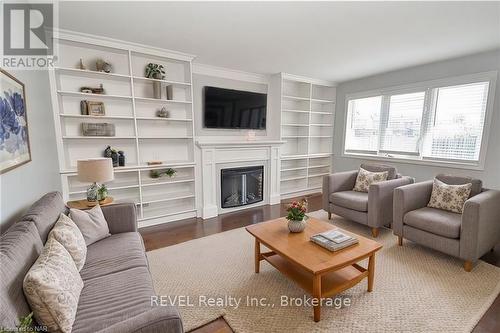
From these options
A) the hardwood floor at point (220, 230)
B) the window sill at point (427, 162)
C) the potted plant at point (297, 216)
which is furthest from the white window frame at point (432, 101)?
the potted plant at point (297, 216)

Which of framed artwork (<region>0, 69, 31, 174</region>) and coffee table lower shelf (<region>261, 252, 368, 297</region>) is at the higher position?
framed artwork (<region>0, 69, 31, 174</region>)

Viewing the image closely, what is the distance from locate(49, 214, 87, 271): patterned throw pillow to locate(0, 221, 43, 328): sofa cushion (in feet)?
0.35

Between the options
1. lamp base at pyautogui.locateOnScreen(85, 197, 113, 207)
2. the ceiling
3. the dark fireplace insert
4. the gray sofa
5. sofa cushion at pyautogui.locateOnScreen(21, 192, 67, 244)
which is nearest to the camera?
the gray sofa

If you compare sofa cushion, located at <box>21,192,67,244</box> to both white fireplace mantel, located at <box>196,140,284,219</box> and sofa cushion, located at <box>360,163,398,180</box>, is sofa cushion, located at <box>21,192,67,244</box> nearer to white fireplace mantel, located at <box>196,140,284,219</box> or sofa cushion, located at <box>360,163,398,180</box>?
white fireplace mantel, located at <box>196,140,284,219</box>

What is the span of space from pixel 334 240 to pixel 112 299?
1553 mm

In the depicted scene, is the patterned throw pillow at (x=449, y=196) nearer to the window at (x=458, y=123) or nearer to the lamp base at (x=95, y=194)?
the window at (x=458, y=123)

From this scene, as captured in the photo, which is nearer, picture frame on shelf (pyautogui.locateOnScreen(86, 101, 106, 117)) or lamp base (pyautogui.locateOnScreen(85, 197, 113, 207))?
lamp base (pyautogui.locateOnScreen(85, 197, 113, 207))

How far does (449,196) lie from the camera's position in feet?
8.71

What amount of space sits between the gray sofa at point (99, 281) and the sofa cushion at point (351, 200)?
2.57m

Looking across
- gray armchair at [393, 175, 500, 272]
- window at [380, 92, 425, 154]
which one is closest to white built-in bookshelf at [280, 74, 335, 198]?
window at [380, 92, 425, 154]

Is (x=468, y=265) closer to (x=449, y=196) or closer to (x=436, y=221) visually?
(x=436, y=221)

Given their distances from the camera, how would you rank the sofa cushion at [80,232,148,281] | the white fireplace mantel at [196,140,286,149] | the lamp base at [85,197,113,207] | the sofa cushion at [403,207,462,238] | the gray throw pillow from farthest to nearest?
the white fireplace mantel at [196,140,286,149] < the lamp base at [85,197,113,207] < the sofa cushion at [403,207,462,238] < the gray throw pillow < the sofa cushion at [80,232,148,281]

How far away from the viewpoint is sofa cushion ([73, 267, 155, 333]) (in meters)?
1.14

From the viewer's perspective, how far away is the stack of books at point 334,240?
1.85m
